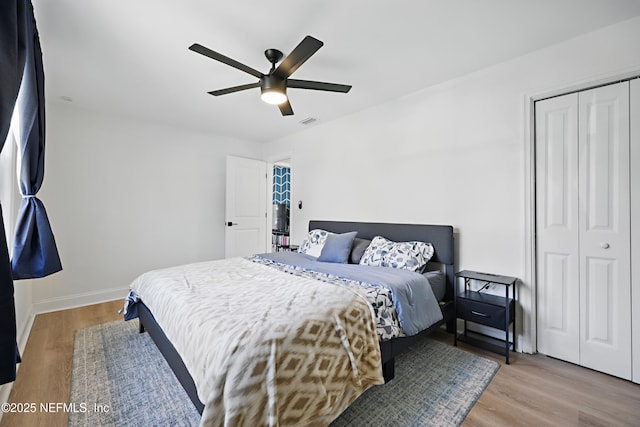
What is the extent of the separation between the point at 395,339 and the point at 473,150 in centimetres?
193

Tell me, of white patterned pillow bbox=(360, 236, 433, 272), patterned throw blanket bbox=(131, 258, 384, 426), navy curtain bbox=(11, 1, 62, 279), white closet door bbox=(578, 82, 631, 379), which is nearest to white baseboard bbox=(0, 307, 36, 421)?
navy curtain bbox=(11, 1, 62, 279)

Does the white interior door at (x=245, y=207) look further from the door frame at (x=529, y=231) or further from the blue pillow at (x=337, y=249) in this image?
the door frame at (x=529, y=231)

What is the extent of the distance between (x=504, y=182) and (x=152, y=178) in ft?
14.6

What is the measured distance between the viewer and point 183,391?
1.89 meters

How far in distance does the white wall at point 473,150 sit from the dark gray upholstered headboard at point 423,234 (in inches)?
5.2

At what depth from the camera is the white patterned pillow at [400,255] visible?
263 cm

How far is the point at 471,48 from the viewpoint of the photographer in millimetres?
2295

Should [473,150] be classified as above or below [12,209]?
above

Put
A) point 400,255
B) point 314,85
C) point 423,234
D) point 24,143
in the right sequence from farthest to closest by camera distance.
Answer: point 423,234 → point 400,255 → point 314,85 → point 24,143

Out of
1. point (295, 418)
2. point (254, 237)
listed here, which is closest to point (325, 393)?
point (295, 418)

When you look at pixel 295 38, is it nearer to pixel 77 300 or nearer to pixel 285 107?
pixel 285 107

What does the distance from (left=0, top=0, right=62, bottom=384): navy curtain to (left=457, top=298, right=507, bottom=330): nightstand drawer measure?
2845mm

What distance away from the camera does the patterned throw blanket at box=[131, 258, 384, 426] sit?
3.91 feet

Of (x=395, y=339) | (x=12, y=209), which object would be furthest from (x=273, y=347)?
(x=12, y=209)
